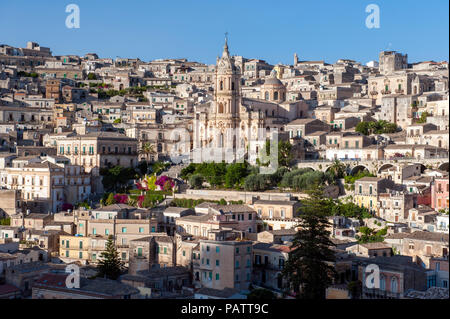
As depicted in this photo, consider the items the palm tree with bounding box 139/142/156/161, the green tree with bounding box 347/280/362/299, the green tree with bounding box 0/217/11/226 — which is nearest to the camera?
the green tree with bounding box 347/280/362/299

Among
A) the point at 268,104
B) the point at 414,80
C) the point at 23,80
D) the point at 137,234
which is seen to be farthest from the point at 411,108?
the point at 23,80

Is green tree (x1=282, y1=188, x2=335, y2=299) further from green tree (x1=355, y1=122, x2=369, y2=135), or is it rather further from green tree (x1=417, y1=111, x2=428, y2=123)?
green tree (x1=417, y1=111, x2=428, y2=123)

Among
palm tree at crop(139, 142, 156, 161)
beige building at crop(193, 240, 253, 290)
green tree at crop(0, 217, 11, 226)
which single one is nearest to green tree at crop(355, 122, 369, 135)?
palm tree at crop(139, 142, 156, 161)

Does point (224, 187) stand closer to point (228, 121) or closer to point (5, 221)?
point (228, 121)

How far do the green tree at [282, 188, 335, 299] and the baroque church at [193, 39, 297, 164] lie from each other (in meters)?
17.7

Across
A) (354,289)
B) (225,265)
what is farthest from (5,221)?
(354,289)

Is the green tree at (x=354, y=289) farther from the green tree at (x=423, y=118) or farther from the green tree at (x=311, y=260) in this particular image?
the green tree at (x=423, y=118)

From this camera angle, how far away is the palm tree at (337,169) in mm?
35647

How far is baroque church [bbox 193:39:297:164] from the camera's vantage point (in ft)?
145

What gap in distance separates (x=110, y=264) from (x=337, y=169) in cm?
1233

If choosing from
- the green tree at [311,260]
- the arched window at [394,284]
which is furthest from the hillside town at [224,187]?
the green tree at [311,260]

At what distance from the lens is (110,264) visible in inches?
1129

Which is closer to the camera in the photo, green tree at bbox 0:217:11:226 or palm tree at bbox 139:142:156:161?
green tree at bbox 0:217:11:226

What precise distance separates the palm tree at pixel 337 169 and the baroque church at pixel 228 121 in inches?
300
